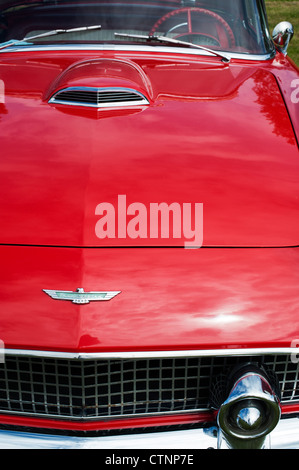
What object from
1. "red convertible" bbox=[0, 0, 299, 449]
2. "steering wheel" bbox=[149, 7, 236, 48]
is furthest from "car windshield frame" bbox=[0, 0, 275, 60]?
"red convertible" bbox=[0, 0, 299, 449]

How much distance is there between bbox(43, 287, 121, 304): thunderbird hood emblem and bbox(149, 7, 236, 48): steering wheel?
1.69 meters

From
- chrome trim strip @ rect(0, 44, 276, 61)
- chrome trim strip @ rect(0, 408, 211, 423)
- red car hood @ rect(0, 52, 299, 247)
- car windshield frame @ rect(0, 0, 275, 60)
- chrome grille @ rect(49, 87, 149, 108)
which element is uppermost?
car windshield frame @ rect(0, 0, 275, 60)

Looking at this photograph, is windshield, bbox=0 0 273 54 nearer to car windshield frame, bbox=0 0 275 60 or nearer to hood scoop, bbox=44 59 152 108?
car windshield frame, bbox=0 0 275 60

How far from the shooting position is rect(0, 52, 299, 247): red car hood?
68.5 inches

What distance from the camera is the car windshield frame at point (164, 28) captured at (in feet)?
9.00

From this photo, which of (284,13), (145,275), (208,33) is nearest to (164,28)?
(208,33)

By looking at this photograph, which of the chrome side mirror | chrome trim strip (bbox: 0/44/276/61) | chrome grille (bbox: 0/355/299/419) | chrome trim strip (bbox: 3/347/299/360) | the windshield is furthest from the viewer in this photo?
the chrome side mirror

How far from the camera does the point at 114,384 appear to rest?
1653 mm

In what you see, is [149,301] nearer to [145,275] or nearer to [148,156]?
[145,275]

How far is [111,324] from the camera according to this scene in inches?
60.1

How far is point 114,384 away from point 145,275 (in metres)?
0.32

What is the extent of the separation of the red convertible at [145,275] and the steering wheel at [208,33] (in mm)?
815
